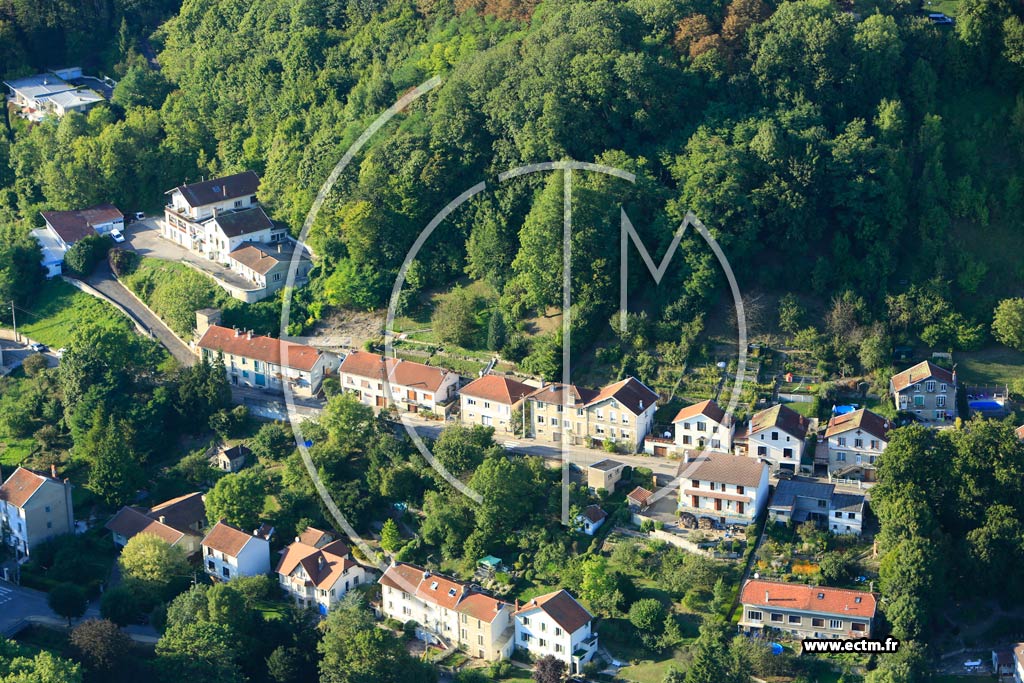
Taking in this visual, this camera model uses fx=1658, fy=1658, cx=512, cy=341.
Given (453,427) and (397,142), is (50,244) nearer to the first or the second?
(397,142)

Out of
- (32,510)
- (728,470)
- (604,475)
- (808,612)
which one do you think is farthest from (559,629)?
(32,510)

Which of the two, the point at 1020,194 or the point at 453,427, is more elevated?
the point at 1020,194

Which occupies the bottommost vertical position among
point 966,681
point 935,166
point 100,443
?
point 966,681

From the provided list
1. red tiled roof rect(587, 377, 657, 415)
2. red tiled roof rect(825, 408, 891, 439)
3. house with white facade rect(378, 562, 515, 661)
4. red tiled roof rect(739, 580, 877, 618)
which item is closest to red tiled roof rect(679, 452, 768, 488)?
red tiled roof rect(825, 408, 891, 439)

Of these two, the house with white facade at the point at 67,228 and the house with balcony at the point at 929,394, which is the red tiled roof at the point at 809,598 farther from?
the house with white facade at the point at 67,228

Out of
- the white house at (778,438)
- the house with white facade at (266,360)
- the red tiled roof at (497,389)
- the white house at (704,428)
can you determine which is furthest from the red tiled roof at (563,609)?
the house with white facade at (266,360)

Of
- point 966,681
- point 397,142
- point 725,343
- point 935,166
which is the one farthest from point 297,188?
point 966,681
